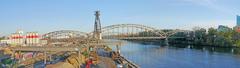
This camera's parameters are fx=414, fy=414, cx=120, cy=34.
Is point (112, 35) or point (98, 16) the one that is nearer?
point (98, 16)

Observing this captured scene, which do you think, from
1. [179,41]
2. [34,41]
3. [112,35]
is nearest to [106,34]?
[112,35]

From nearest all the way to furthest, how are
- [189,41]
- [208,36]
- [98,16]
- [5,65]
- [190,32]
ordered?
[5,65]
[98,16]
[208,36]
[189,41]
[190,32]

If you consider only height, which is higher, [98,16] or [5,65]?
[98,16]

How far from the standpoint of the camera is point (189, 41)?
120 m

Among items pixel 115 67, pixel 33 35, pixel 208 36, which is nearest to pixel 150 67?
pixel 115 67

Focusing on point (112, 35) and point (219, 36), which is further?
point (112, 35)

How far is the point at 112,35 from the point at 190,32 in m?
24.4

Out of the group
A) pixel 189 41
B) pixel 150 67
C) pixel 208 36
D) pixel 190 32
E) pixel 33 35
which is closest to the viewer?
pixel 150 67

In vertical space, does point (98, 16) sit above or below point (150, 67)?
above

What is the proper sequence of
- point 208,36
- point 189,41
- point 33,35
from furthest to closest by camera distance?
1. point 189,41
2. point 208,36
3. point 33,35

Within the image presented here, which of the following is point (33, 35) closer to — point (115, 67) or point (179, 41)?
point (115, 67)

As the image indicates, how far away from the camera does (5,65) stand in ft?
121

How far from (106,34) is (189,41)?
90.9ft

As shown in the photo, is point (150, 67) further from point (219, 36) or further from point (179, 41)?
point (179, 41)
